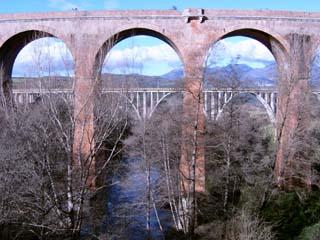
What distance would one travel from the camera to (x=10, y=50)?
773 inches

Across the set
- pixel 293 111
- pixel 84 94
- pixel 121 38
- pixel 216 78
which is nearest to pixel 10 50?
pixel 121 38

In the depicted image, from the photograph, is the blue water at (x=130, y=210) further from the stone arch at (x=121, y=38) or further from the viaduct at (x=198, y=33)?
the stone arch at (x=121, y=38)

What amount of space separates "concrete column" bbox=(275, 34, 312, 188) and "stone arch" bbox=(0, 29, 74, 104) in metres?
8.78

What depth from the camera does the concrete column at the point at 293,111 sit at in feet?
53.1

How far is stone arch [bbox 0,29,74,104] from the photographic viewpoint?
18.4m

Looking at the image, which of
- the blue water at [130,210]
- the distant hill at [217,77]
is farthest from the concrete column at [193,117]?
the blue water at [130,210]

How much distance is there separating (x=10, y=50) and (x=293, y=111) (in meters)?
12.0

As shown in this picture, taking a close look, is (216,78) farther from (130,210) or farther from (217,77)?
(130,210)

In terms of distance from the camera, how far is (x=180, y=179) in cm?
1590

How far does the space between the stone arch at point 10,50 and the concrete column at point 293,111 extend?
346 inches

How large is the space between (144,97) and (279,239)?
67.8 ft

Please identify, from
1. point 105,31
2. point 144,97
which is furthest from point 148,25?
point 144,97

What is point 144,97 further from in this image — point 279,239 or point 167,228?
point 279,239

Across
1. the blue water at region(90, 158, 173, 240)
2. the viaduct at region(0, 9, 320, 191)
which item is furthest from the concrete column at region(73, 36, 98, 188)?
the blue water at region(90, 158, 173, 240)
